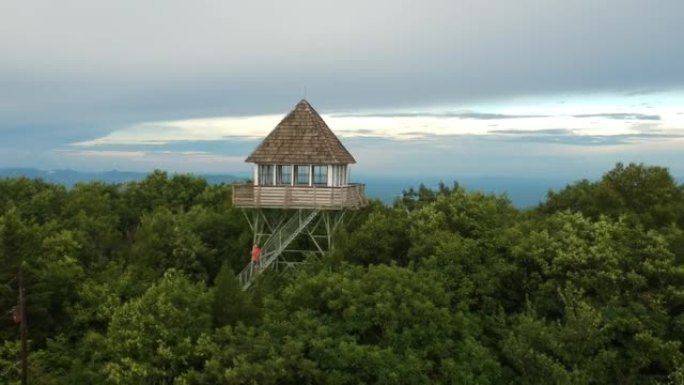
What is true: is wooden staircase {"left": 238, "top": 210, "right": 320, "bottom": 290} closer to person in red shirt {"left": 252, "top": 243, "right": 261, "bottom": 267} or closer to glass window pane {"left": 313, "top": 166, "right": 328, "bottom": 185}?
person in red shirt {"left": 252, "top": 243, "right": 261, "bottom": 267}

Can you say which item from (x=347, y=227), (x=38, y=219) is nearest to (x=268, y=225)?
(x=347, y=227)

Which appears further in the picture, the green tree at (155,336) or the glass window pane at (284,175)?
the glass window pane at (284,175)

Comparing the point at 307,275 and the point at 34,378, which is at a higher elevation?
the point at 307,275

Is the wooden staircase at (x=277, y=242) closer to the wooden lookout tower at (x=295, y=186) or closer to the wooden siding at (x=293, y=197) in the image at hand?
the wooden lookout tower at (x=295, y=186)

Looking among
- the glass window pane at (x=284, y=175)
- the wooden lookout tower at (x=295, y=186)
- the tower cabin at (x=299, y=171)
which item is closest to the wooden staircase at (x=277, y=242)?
the wooden lookout tower at (x=295, y=186)

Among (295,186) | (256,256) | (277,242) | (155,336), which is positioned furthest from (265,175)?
(155,336)

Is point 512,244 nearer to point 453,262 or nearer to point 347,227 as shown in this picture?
point 453,262

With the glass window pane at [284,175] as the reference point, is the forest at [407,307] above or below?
below
